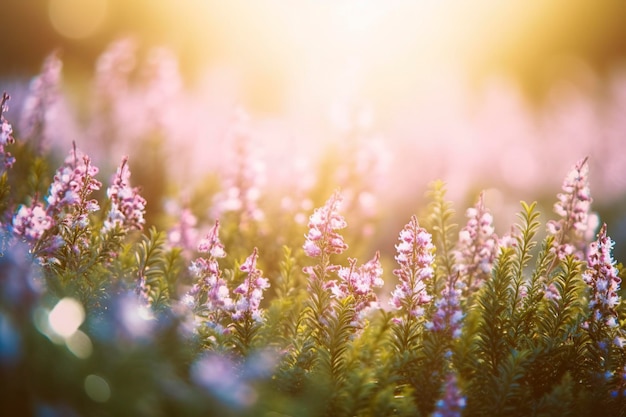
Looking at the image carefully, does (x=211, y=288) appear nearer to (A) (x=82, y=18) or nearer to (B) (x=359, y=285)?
(B) (x=359, y=285)

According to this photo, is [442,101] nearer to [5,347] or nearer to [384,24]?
[384,24]

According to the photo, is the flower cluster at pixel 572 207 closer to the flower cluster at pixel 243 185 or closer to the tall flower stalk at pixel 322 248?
the tall flower stalk at pixel 322 248

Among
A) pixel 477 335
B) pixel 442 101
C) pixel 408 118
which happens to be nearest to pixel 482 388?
pixel 477 335

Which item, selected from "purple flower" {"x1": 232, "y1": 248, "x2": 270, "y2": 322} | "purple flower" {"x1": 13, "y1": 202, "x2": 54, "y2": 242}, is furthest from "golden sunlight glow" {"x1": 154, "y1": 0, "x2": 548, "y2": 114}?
"purple flower" {"x1": 13, "y1": 202, "x2": 54, "y2": 242}

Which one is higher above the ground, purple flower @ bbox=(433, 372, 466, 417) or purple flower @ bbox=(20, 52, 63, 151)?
purple flower @ bbox=(20, 52, 63, 151)

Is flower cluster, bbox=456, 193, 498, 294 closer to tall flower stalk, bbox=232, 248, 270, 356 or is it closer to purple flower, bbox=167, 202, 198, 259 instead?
tall flower stalk, bbox=232, 248, 270, 356

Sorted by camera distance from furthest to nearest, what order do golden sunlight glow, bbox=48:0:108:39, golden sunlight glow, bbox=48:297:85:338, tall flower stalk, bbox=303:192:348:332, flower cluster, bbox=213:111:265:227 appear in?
golden sunlight glow, bbox=48:0:108:39 → flower cluster, bbox=213:111:265:227 → tall flower stalk, bbox=303:192:348:332 → golden sunlight glow, bbox=48:297:85:338
